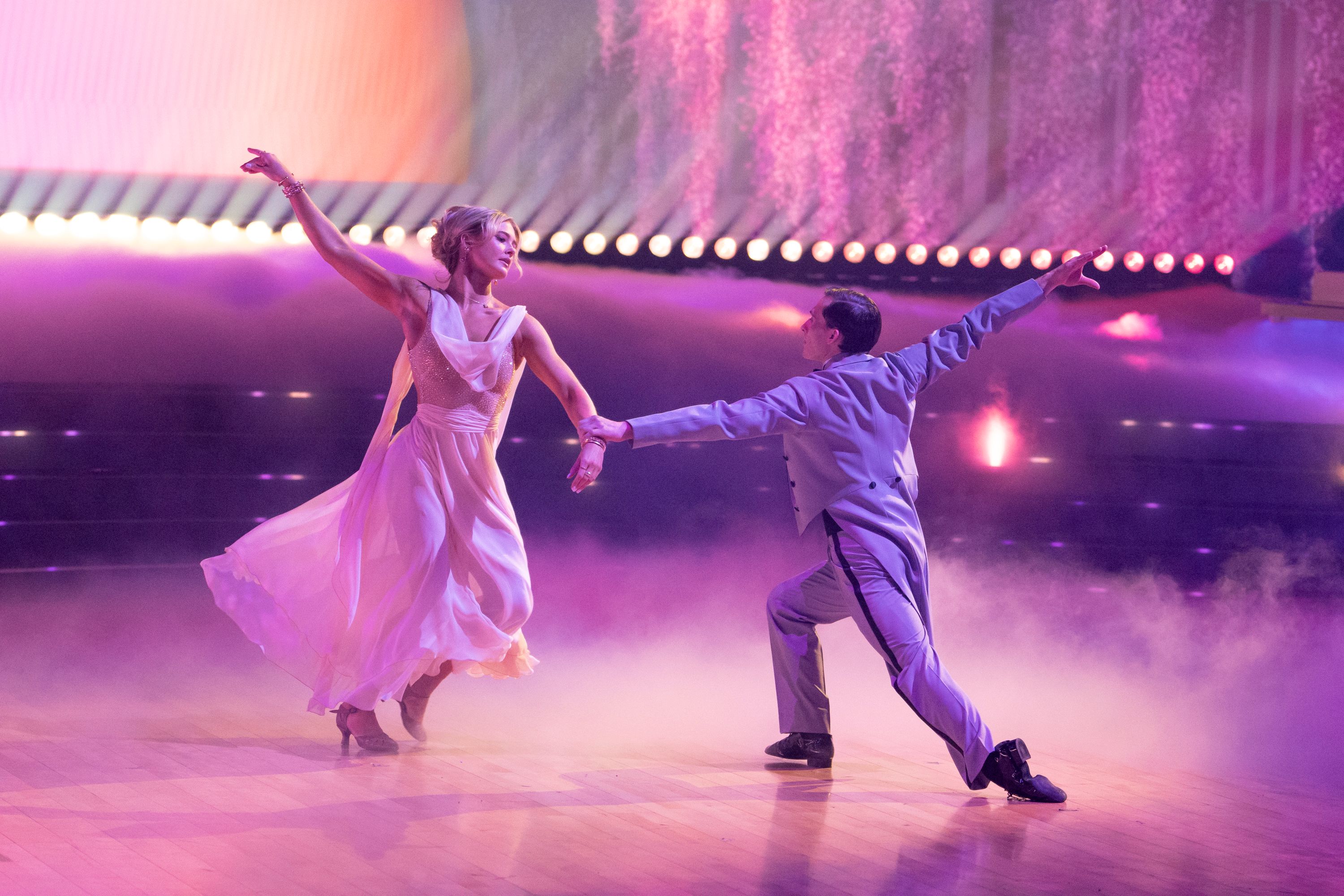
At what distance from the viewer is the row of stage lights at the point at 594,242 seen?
6.07m

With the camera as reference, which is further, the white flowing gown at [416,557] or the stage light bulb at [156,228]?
the stage light bulb at [156,228]

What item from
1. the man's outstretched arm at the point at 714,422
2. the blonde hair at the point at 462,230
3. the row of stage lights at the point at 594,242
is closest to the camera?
the man's outstretched arm at the point at 714,422

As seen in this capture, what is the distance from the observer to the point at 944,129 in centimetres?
666

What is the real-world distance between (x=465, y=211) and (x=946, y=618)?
320 centimetres

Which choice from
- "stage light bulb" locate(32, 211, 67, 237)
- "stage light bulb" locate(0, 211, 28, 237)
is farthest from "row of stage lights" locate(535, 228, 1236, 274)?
"stage light bulb" locate(0, 211, 28, 237)

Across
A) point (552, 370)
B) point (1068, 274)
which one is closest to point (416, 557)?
point (552, 370)

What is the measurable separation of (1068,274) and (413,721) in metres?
2.03

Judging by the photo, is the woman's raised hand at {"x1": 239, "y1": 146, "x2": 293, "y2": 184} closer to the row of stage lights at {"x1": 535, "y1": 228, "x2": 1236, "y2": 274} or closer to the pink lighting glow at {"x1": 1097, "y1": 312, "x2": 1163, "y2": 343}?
the row of stage lights at {"x1": 535, "y1": 228, "x2": 1236, "y2": 274}

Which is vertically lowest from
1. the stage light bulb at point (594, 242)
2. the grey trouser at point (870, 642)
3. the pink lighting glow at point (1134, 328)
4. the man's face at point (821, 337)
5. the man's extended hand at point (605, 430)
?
the grey trouser at point (870, 642)

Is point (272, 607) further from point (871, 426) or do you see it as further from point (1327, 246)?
point (1327, 246)

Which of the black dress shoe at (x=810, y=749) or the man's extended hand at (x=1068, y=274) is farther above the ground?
the man's extended hand at (x=1068, y=274)

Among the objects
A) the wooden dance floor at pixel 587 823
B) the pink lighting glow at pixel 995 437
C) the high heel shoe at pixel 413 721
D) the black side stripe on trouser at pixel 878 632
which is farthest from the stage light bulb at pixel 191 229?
the black side stripe on trouser at pixel 878 632

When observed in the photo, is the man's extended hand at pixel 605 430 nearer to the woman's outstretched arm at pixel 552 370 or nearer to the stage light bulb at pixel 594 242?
the woman's outstretched arm at pixel 552 370

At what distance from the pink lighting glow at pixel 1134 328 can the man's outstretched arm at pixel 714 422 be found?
4550 millimetres
